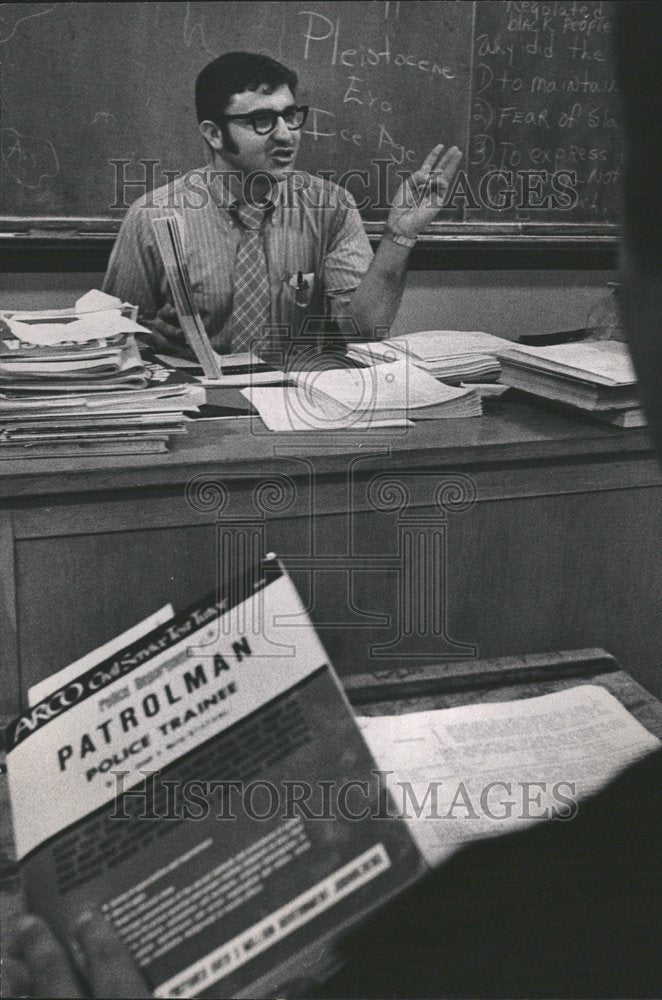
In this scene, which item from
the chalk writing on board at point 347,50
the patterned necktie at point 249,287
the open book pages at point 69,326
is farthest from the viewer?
the chalk writing on board at point 347,50

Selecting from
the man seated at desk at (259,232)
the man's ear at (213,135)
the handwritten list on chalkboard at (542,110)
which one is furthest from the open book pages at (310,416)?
the handwritten list on chalkboard at (542,110)

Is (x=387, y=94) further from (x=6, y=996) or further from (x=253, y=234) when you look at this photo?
(x=6, y=996)

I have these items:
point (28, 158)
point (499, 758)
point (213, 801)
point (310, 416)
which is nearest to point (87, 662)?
point (213, 801)

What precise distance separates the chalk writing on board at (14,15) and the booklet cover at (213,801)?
8.96 ft

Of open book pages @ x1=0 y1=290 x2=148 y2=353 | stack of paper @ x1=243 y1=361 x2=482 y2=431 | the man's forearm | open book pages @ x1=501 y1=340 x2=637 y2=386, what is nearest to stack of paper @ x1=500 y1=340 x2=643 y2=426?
open book pages @ x1=501 y1=340 x2=637 y2=386

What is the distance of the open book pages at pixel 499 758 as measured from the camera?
29.5 inches

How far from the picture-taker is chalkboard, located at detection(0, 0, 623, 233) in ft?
9.11

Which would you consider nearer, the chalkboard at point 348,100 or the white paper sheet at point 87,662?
the white paper sheet at point 87,662

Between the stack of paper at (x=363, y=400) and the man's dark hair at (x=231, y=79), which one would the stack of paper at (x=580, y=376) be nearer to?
the stack of paper at (x=363, y=400)

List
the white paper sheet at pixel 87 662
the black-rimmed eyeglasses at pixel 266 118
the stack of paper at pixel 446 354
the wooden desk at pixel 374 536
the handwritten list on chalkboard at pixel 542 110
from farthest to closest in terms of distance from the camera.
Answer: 1. the handwritten list on chalkboard at pixel 542 110
2. the black-rimmed eyeglasses at pixel 266 118
3. the stack of paper at pixel 446 354
4. the wooden desk at pixel 374 536
5. the white paper sheet at pixel 87 662

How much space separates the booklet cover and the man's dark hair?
2.44 meters

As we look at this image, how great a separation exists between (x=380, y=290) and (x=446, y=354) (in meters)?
1.19

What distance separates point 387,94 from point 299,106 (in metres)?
0.32

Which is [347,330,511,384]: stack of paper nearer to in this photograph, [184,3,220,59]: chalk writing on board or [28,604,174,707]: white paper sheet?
[28,604,174,707]: white paper sheet
